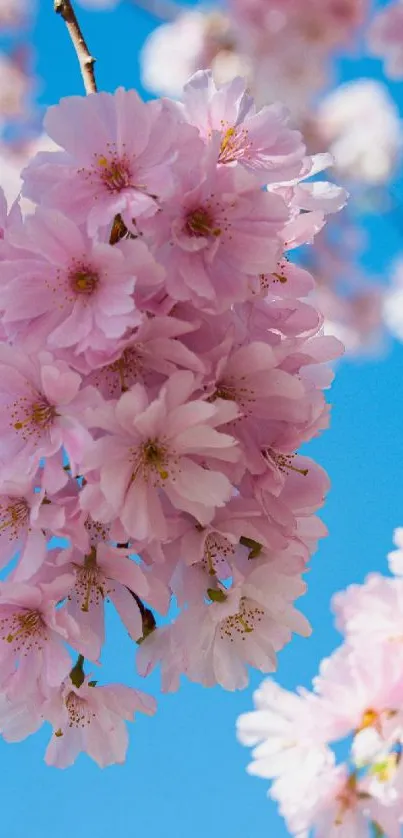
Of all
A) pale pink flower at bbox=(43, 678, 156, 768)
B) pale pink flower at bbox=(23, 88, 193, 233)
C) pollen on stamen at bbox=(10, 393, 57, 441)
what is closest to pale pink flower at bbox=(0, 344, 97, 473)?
pollen on stamen at bbox=(10, 393, 57, 441)

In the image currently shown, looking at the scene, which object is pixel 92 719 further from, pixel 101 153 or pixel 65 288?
pixel 101 153

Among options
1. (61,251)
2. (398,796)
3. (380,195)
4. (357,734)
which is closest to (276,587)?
(357,734)

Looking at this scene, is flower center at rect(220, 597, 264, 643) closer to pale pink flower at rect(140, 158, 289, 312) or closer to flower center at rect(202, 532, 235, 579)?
flower center at rect(202, 532, 235, 579)

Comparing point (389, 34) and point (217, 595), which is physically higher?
point (389, 34)

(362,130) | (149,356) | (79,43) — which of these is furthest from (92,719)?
(362,130)

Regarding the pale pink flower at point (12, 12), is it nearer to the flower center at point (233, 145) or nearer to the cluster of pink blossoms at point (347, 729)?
the flower center at point (233, 145)

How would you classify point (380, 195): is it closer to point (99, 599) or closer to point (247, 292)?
point (247, 292)
